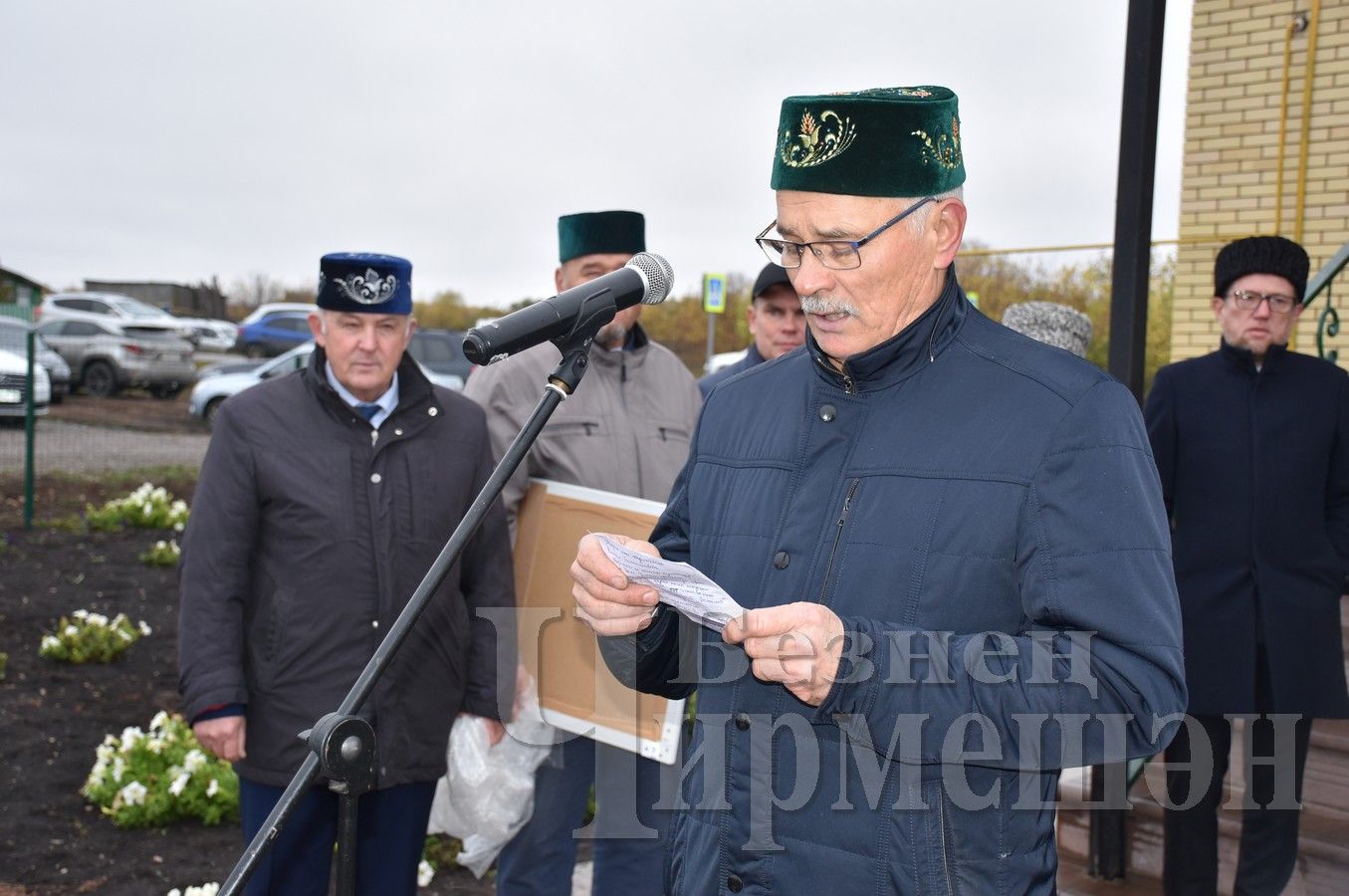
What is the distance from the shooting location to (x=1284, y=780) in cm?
403

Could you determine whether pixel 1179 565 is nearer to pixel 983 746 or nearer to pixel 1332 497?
pixel 1332 497

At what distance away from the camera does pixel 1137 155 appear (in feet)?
13.1

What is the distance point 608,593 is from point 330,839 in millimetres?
1869

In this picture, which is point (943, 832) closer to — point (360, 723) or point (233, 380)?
point (360, 723)

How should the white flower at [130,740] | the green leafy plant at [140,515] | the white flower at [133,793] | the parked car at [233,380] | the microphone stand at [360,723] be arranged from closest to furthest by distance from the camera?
1. the microphone stand at [360,723]
2. the white flower at [133,793]
3. the white flower at [130,740]
4. the green leafy plant at [140,515]
5. the parked car at [233,380]

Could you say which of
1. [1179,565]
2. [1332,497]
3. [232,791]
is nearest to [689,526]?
[1179,565]

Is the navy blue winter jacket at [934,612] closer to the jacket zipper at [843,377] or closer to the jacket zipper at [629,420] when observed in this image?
the jacket zipper at [843,377]

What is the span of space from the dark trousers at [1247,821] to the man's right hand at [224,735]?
9.44 feet

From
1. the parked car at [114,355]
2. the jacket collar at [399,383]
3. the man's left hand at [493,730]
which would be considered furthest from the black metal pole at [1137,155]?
the parked car at [114,355]

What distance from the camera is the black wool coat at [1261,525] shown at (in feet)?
12.7

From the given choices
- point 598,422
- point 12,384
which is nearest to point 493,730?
point 598,422

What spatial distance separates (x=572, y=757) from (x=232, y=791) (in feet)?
7.08

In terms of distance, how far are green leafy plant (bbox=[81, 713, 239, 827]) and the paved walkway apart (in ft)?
24.5

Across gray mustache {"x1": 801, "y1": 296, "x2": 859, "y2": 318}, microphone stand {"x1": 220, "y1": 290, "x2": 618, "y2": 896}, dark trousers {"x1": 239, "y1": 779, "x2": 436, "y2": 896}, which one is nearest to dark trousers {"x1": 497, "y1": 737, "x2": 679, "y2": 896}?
dark trousers {"x1": 239, "y1": 779, "x2": 436, "y2": 896}
